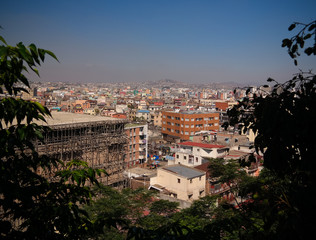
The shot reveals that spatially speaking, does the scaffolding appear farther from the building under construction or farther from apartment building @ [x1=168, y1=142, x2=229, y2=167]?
apartment building @ [x1=168, y1=142, x2=229, y2=167]

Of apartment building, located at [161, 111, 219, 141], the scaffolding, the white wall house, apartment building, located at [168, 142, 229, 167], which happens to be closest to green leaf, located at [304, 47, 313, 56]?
the white wall house

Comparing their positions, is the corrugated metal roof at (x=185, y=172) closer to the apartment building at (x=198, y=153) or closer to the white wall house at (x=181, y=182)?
the white wall house at (x=181, y=182)

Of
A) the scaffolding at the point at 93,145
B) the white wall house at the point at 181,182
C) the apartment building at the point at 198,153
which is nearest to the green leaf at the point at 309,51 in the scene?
the white wall house at the point at 181,182

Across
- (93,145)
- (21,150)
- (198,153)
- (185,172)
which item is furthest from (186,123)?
(21,150)

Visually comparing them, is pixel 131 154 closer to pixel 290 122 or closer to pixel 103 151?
pixel 103 151

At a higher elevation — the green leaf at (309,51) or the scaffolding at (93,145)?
the green leaf at (309,51)
